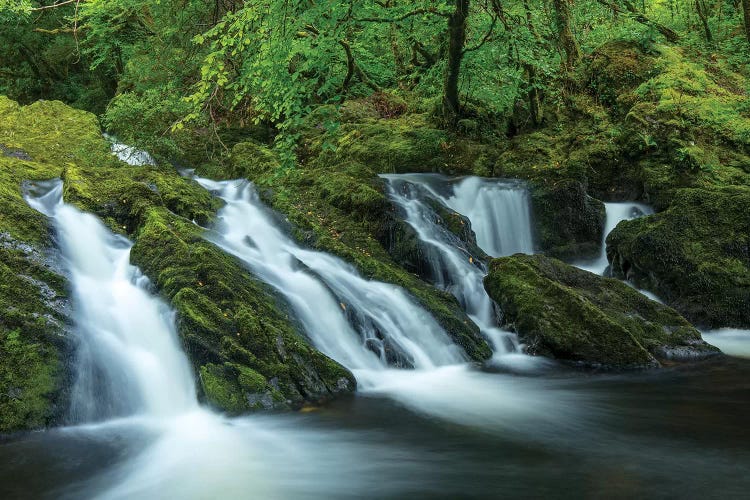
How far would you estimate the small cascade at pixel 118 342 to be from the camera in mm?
4590

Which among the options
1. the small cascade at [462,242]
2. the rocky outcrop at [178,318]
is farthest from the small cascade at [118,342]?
the small cascade at [462,242]

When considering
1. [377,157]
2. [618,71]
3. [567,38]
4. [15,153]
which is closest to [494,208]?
[377,157]

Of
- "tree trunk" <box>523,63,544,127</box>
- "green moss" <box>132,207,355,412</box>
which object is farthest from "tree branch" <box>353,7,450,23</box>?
"green moss" <box>132,207,355,412</box>

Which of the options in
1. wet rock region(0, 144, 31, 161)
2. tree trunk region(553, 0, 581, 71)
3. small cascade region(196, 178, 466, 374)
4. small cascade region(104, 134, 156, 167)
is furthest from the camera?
tree trunk region(553, 0, 581, 71)

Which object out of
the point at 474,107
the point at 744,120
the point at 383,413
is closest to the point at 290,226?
the point at 383,413

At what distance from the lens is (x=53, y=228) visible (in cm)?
635

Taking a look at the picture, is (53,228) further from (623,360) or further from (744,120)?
(744,120)

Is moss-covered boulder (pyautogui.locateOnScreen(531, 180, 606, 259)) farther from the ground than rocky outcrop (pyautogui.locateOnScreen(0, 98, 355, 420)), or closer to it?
farther from the ground

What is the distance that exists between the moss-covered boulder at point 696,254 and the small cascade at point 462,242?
1.77 meters

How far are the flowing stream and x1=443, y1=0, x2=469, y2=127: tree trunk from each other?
191 inches

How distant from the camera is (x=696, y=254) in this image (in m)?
8.13

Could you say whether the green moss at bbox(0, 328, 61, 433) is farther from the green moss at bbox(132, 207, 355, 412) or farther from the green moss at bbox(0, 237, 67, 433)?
the green moss at bbox(132, 207, 355, 412)

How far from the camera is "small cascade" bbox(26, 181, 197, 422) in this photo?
4.59m

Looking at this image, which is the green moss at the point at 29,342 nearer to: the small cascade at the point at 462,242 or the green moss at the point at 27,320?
the green moss at the point at 27,320
